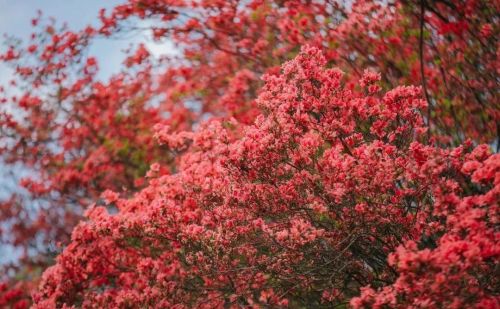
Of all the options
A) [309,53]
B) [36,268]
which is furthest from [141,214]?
[36,268]

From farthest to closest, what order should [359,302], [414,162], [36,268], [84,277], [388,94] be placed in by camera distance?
[36,268], [84,277], [388,94], [414,162], [359,302]

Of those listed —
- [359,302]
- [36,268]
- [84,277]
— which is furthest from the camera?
[36,268]

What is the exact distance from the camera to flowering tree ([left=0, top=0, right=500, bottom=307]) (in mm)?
4430

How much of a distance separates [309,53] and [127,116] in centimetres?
774

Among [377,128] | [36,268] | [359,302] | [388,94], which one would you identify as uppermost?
[388,94]

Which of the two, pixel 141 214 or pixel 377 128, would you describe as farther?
pixel 141 214

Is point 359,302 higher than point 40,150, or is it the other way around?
point 359,302

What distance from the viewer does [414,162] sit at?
171 inches

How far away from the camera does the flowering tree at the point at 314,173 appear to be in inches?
174

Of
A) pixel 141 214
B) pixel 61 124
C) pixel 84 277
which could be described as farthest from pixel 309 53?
pixel 61 124

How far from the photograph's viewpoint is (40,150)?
1191cm

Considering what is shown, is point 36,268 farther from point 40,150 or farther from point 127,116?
point 127,116

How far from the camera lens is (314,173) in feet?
15.8

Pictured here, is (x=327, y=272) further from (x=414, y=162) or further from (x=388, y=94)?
(x=388, y=94)
